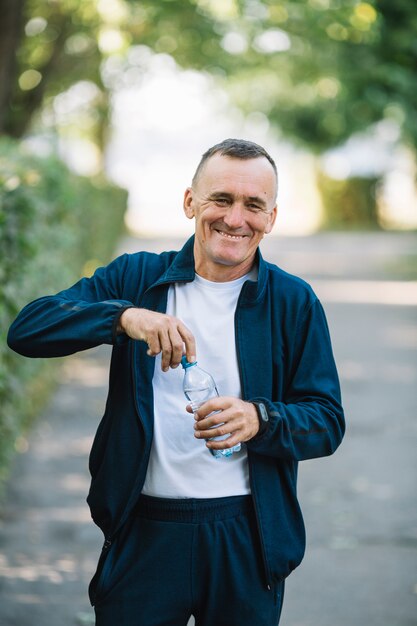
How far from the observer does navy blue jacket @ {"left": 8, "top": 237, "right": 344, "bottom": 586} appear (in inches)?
101

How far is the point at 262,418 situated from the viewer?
250 centimetres

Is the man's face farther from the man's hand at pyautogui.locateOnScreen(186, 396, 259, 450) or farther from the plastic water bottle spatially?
the man's hand at pyautogui.locateOnScreen(186, 396, 259, 450)

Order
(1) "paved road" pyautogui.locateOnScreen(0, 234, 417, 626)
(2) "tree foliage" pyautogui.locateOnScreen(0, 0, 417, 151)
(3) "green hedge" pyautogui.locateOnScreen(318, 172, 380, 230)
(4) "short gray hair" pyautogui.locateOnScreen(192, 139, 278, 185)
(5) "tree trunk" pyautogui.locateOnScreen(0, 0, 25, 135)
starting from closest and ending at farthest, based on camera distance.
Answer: (4) "short gray hair" pyautogui.locateOnScreen(192, 139, 278, 185), (1) "paved road" pyautogui.locateOnScreen(0, 234, 417, 626), (5) "tree trunk" pyautogui.locateOnScreen(0, 0, 25, 135), (2) "tree foliage" pyautogui.locateOnScreen(0, 0, 417, 151), (3) "green hedge" pyautogui.locateOnScreen(318, 172, 380, 230)

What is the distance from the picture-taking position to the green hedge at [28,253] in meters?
4.86

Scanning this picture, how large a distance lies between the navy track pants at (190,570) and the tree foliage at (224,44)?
10.0 metres

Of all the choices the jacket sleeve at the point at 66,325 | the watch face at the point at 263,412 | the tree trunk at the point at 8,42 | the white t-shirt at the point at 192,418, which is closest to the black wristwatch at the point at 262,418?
the watch face at the point at 263,412

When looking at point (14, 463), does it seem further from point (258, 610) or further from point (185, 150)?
point (185, 150)

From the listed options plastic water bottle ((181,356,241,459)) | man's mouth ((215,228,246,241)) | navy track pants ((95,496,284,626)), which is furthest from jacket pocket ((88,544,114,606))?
man's mouth ((215,228,246,241))

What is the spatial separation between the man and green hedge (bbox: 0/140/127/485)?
1.77 metres

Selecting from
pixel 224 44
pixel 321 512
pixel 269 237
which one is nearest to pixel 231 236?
pixel 321 512

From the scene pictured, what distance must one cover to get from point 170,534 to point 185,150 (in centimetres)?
4566

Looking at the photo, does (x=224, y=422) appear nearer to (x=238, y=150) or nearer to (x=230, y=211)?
(x=230, y=211)

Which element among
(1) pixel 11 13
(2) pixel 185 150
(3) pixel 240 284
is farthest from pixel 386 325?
(2) pixel 185 150

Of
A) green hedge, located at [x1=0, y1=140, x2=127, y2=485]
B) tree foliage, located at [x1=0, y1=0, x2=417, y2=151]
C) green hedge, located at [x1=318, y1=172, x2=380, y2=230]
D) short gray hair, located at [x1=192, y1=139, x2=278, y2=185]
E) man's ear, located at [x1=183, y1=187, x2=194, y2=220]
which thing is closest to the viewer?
short gray hair, located at [x1=192, y1=139, x2=278, y2=185]
